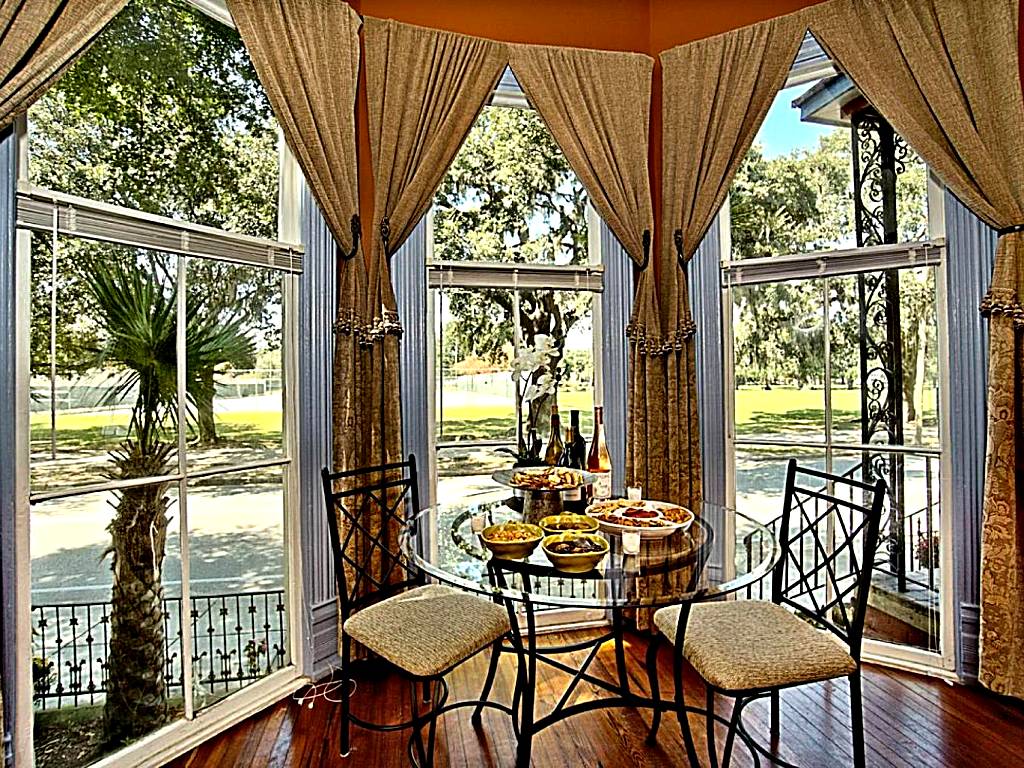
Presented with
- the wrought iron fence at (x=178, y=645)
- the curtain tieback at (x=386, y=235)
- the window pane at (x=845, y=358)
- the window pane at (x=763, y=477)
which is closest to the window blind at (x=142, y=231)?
the curtain tieback at (x=386, y=235)

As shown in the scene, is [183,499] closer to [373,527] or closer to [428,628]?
[373,527]

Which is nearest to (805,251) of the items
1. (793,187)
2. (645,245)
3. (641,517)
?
(793,187)

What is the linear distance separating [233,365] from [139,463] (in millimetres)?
543

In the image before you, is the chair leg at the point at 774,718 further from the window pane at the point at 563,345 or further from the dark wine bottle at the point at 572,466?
the window pane at the point at 563,345

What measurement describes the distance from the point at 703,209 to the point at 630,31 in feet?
3.42

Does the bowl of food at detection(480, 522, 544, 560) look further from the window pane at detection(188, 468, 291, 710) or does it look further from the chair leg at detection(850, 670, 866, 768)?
the window pane at detection(188, 468, 291, 710)

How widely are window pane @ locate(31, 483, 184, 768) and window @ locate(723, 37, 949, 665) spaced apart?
2.59 meters

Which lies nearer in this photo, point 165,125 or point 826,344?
point 165,125

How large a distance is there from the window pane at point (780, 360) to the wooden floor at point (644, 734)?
1.17m

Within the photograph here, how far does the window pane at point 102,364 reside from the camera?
2.18 m

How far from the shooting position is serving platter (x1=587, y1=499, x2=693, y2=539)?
2.21 meters

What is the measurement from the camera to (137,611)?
2457mm

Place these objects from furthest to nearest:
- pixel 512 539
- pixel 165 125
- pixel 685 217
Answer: pixel 685 217 → pixel 165 125 → pixel 512 539

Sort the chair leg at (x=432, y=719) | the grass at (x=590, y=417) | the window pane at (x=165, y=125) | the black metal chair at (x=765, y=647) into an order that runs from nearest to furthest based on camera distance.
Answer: the black metal chair at (x=765, y=647) < the window pane at (x=165, y=125) < the chair leg at (x=432, y=719) < the grass at (x=590, y=417)
